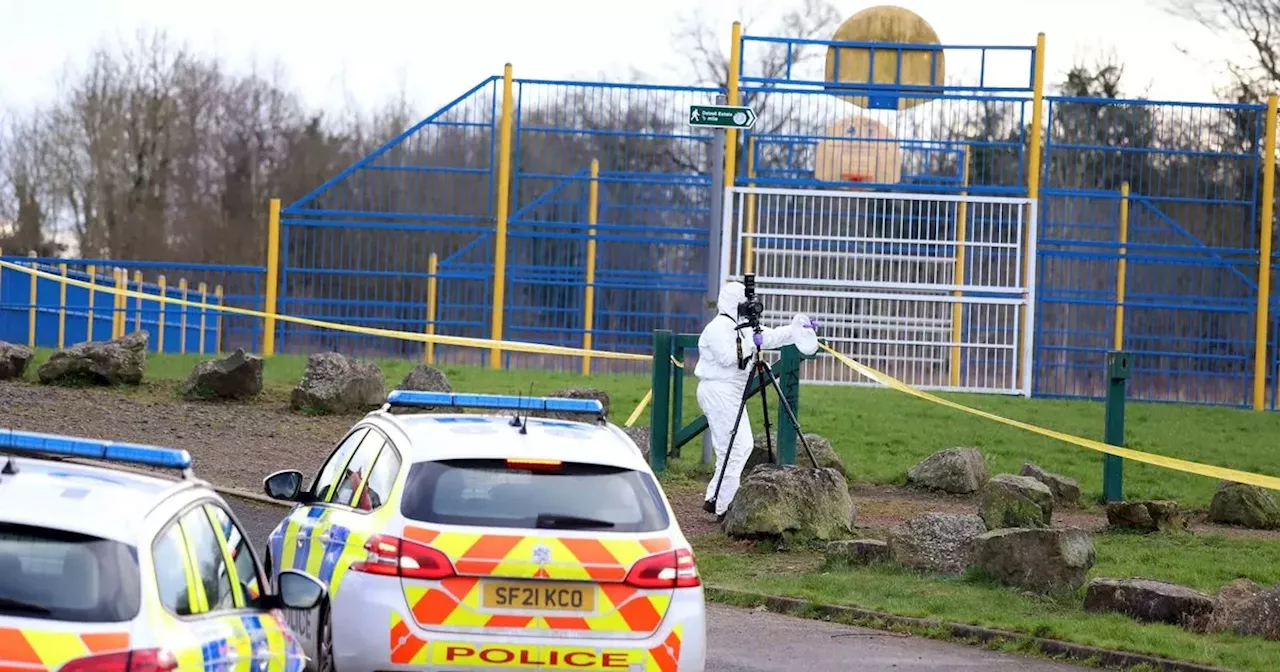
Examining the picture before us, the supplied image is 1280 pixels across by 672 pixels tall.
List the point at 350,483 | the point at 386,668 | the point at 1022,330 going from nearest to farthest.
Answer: the point at 386,668
the point at 350,483
the point at 1022,330

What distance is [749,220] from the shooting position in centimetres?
2623

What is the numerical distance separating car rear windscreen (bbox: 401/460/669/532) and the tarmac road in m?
2.14

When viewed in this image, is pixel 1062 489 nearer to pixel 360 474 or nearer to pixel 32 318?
pixel 360 474

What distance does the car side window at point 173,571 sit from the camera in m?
5.89

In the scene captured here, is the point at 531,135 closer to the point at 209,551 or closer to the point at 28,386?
the point at 28,386

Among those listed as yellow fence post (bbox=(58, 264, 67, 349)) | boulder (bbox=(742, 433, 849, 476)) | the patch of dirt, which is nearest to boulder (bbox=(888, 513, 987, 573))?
the patch of dirt

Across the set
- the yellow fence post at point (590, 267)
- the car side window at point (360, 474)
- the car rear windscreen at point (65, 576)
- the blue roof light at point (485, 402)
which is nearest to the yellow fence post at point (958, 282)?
the yellow fence post at point (590, 267)

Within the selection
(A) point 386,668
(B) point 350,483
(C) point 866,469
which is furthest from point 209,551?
(C) point 866,469

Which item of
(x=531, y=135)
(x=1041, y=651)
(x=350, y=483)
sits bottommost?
(x=1041, y=651)

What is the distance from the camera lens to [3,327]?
1201 inches

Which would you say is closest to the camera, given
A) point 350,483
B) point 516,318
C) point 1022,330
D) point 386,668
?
point 386,668

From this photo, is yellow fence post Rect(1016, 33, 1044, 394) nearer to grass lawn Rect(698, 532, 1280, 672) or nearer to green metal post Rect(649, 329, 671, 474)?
green metal post Rect(649, 329, 671, 474)

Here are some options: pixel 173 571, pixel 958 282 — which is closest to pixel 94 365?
pixel 958 282

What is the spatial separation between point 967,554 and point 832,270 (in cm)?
1290
